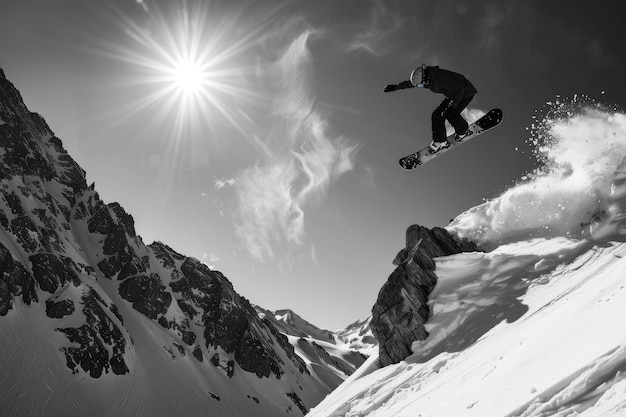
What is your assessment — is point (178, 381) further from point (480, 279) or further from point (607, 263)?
point (607, 263)

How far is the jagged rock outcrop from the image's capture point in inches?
906

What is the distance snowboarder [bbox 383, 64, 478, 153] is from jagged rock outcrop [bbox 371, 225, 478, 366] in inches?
611

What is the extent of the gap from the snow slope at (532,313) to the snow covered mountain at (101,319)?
225ft

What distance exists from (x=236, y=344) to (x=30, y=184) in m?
83.8

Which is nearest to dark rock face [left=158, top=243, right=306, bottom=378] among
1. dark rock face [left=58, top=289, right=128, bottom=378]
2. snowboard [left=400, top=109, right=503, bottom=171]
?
dark rock face [left=58, top=289, right=128, bottom=378]

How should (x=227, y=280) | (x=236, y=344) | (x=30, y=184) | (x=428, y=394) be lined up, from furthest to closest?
(x=227, y=280) → (x=236, y=344) → (x=30, y=184) → (x=428, y=394)

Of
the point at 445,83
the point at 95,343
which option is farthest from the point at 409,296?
the point at 95,343

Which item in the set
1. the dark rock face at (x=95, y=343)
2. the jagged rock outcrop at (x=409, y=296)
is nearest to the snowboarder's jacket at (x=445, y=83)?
the jagged rock outcrop at (x=409, y=296)

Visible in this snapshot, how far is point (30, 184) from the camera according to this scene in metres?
99.6

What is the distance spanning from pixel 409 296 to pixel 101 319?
8456 cm

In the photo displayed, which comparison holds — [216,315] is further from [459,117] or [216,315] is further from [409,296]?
[459,117]

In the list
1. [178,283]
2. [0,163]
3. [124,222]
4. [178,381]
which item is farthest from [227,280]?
[0,163]

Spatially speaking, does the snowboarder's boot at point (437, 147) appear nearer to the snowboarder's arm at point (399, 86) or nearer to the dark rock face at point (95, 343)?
the snowboarder's arm at point (399, 86)

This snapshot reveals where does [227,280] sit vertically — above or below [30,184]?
below
